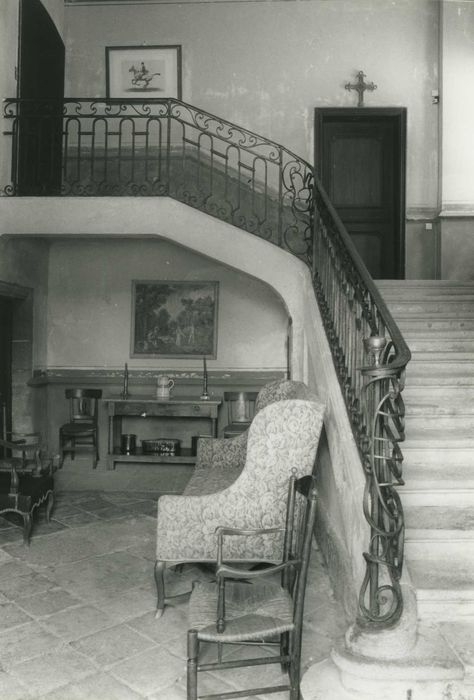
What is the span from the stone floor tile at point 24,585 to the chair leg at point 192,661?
5.90ft

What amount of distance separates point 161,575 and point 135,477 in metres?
3.50

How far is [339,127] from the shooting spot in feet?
25.9

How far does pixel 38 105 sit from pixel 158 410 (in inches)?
138

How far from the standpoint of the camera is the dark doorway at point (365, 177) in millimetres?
7855

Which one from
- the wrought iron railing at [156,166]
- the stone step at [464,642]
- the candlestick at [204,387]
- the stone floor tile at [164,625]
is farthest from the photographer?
the candlestick at [204,387]

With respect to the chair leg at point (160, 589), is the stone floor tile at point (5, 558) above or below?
below

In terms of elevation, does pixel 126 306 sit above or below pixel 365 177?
below

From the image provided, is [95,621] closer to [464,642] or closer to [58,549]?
[58,549]

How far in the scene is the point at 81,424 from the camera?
24.0 feet

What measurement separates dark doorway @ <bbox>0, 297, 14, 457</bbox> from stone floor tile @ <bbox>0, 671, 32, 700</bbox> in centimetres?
436

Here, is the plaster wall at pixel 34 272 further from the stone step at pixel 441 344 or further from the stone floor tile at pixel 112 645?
the stone floor tile at pixel 112 645

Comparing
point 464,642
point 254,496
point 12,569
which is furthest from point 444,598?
point 12,569

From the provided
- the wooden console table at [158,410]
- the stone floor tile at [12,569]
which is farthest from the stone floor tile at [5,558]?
the wooden console table at [158,410]

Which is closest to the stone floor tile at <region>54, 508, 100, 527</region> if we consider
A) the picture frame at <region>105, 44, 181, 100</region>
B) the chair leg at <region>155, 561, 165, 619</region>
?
the chair leg at <region>155, 561, 165, 619</region>
